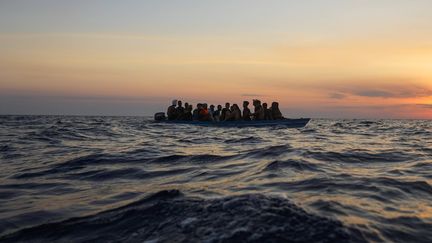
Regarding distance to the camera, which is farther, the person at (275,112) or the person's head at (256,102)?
the person at (275,112)

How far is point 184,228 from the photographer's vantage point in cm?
360

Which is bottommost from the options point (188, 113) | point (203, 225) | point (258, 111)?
point (203, 225)

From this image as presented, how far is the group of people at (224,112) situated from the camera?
2475 centimetres

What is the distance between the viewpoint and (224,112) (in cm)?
2584

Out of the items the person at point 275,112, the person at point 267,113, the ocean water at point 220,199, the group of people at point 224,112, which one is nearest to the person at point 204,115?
the group of people at point 224,112

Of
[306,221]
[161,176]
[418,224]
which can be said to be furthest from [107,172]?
[418,224]

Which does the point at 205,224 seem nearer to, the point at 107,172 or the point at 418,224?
the point at 418,224

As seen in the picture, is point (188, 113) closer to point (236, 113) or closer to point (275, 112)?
point (236, 113)

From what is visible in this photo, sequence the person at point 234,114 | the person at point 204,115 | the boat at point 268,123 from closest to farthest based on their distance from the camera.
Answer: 1. the boat at point 268,123
2. the person at point 234,114
3. the person at point 204,115

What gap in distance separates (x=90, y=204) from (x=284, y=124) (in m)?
19.0

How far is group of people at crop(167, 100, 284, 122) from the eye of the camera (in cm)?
2475

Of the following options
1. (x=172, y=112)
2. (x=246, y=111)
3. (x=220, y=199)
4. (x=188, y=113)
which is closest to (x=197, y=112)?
(x=188, y=113)

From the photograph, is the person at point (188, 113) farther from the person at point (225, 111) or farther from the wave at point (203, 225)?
the wave at point (203, 225)

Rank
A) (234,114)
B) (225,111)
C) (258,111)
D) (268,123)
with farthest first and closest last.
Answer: (225,111) → (234,114) → (258,111) → (268,123)
